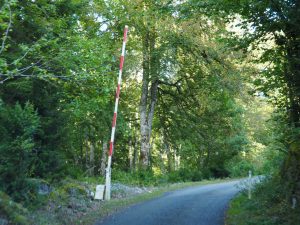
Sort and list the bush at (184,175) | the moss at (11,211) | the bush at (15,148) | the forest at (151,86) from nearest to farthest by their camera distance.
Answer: the moss at (11,211)
the bush at (15,148)
the forest at (151,86)
the bush at (184,175)

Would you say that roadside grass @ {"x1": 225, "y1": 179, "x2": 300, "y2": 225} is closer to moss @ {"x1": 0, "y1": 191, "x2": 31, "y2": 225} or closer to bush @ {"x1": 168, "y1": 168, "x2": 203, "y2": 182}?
moss @ {"x1": 0, "y1": 191, "x2": 31, "y2": 225}

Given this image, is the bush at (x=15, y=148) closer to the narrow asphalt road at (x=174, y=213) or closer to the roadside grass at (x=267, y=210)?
the narrow asphalt road at (x=174, y=213)

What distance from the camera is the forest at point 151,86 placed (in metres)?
9.08

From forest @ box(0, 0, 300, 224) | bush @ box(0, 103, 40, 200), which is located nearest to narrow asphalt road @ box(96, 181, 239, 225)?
forest @ box(0, 0, 300, 224)

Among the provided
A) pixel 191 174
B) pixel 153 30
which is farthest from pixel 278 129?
pixel 191 174

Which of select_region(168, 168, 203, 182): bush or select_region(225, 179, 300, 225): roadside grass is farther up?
select_region(168, 168, 203, 182): bush

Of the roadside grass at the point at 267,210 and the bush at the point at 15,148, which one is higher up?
the bush at the point at 15,148

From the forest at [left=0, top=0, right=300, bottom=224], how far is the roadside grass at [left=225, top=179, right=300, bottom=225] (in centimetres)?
7

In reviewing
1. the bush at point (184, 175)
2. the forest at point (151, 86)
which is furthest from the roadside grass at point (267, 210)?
the bush at point (184, 175)

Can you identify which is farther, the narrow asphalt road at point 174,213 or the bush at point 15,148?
the narrow asphalt road at point 174,213

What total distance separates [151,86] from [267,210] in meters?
16.1

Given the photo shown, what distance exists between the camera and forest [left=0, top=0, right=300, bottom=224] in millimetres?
9078

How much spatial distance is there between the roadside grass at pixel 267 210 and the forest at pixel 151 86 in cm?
7

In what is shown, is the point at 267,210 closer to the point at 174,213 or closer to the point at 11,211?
the point at 174,213
